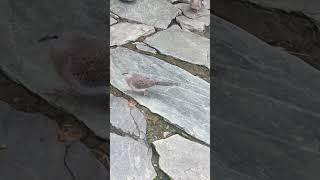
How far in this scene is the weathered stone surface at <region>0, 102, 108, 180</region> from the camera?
323cm

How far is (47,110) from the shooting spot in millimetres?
3775

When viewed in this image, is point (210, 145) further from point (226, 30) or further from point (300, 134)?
point (226, 30)

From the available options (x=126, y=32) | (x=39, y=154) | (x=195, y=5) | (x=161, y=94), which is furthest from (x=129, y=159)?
(x=195, y=5)

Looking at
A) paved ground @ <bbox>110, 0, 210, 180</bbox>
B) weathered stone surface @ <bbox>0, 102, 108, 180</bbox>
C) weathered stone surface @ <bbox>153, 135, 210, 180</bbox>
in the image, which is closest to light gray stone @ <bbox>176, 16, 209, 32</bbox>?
paved ground @ <bbox>110, 0, 210, 180</bbox>

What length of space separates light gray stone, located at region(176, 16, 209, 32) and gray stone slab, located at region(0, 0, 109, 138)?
752 mm

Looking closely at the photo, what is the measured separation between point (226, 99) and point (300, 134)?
2.04 ft

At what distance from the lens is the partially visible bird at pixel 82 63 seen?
3.99 m

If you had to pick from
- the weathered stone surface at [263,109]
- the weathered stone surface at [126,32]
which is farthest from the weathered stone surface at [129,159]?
the weathered stone surface at [126,32]

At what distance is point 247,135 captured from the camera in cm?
367

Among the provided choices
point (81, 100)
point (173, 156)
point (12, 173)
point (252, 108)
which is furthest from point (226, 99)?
point (12, 173)

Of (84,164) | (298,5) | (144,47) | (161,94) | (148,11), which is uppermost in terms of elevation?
(298,5)

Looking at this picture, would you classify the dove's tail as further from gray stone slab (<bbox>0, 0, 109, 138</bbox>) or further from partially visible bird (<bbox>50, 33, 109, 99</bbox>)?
gray stone slab (<bbox>0, 0, 109, 138</bbox>)

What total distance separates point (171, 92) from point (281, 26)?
65.2 inches

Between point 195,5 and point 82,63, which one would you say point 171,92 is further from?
point 195,5
